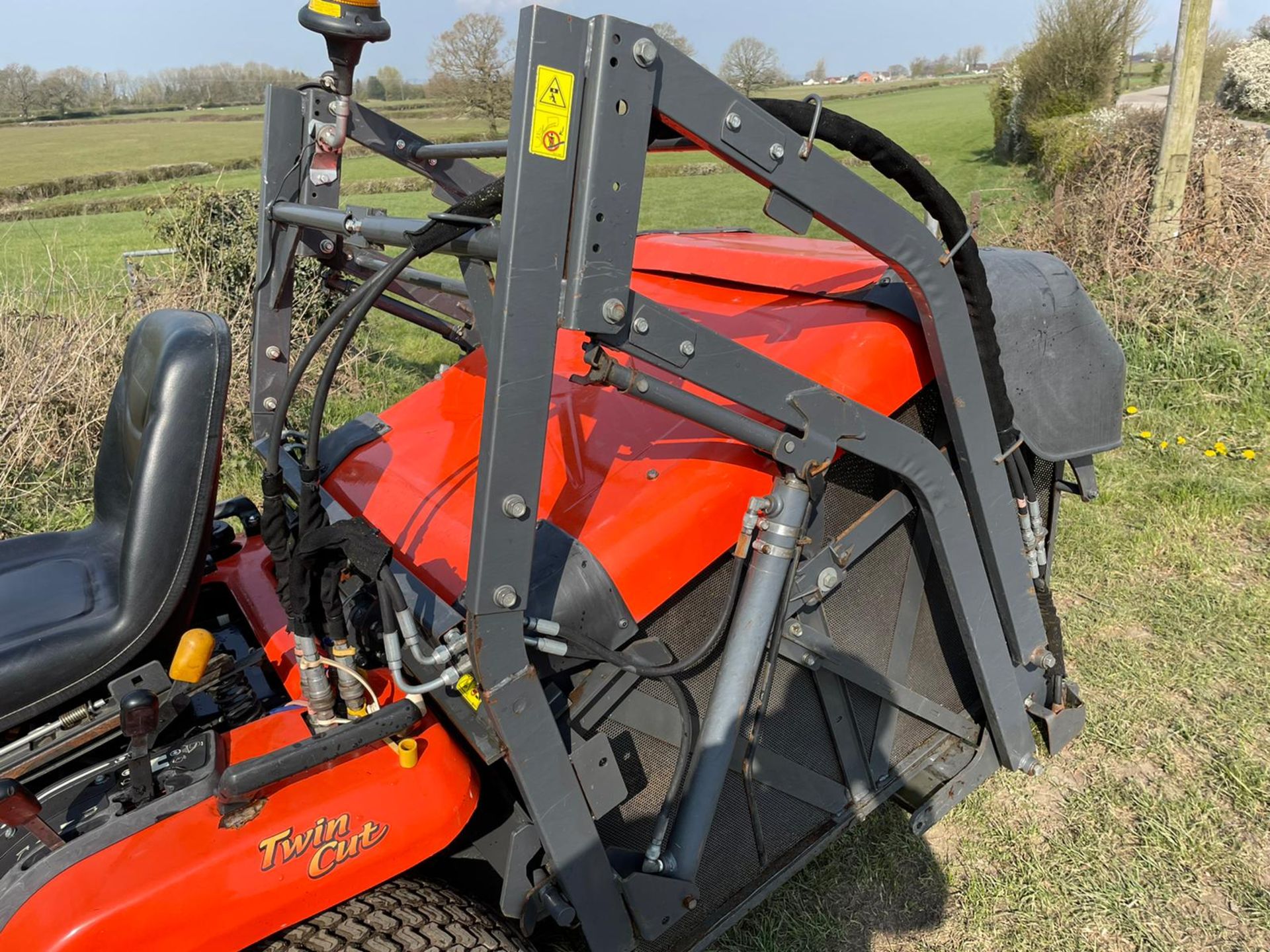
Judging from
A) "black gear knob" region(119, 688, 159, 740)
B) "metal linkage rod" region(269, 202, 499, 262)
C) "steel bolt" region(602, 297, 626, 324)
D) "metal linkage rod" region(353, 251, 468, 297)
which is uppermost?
"metal linkage rod" region(269, 202, 499, 262)

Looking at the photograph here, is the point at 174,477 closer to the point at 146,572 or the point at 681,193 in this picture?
the point at 146,572

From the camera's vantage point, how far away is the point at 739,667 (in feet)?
5.83

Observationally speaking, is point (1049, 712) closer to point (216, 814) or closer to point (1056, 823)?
point (1056, 823)

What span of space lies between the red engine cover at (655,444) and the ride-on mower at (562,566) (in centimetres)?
1

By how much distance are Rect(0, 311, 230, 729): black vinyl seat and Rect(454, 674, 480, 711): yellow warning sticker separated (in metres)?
0.80

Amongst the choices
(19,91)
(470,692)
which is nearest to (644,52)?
(470,692)

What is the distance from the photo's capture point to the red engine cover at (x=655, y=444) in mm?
1742

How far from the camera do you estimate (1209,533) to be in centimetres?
417

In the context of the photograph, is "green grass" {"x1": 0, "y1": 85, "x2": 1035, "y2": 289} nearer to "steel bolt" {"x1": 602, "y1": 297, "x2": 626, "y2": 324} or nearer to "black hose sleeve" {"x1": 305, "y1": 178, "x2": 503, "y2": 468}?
"black hose sleeve" {"x1": 305, "y1": 178, "x2": 503, "y2": 468}

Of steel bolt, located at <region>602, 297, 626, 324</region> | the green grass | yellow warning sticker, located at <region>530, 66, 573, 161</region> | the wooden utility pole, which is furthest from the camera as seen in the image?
the green grass

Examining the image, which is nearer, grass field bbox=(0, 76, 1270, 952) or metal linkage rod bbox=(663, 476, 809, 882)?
metal linkage rod bbox=(663, 476, 809, 882)

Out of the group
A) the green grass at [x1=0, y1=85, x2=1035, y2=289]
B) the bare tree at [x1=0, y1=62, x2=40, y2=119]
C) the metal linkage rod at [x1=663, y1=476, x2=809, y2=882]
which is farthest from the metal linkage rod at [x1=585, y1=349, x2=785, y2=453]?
the bare tree at [x1=0, y1=62, x2=40, y2=119]

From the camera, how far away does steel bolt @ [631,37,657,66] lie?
1257 mm

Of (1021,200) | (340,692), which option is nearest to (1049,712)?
(340,692)
